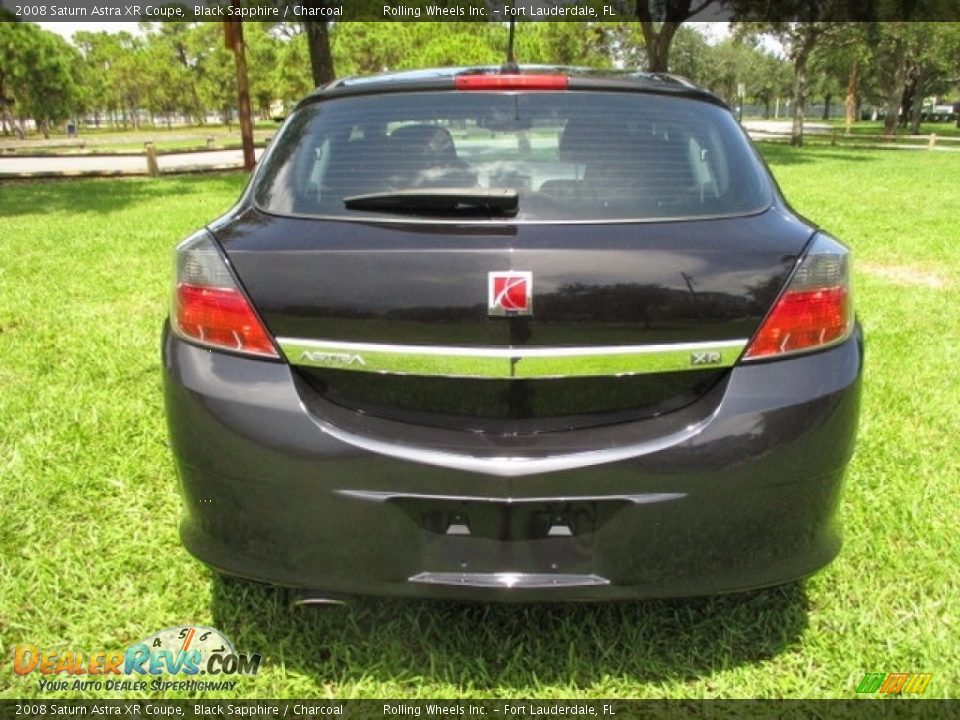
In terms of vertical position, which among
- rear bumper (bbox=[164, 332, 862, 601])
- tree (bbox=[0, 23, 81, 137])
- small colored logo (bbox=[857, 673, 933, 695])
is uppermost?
tree (bbox=[0, 23, 81, 137])

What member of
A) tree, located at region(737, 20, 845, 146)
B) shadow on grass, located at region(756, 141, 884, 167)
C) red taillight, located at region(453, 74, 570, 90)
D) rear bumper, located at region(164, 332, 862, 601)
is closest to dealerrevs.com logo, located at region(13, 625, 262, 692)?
rear bumper, located at region(164, 332, 862, 601)

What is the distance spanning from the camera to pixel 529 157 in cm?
208

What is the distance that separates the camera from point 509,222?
1.83 meters

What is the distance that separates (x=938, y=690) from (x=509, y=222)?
5.47 feet

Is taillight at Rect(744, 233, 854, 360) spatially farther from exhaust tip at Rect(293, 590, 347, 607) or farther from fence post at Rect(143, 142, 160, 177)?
fence post at Rect(143, 142, 160, 177)

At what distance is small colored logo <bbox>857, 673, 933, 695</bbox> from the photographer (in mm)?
2080

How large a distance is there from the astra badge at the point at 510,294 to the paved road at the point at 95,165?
1844 centimetres

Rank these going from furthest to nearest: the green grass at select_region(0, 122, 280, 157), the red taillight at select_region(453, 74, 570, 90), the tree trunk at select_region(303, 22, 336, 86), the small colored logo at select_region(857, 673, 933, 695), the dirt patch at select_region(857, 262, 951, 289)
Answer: the green grass at select_region(0, 122, 280, 157) → the tree trunk at select_region(303, 22, 336, 86) → the dirt patch at select_region(857, 262, 951, 289) → the red taillight at select_region(453, 74, 570, 90) → the small colored logo at select_region(857, 673, 933, 695)

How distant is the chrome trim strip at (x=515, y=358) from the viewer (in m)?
1.74

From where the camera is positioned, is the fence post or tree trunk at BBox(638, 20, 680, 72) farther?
tree trunk at BBox(638, 20, 680, 72)

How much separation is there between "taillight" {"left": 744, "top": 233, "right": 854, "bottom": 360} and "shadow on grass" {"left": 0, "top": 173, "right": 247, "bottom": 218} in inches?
434

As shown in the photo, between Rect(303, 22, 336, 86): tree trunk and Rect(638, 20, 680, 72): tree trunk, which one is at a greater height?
Rect(638, 20, 680, 72): tree trunk

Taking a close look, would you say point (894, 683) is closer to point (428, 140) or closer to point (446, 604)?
point (446, 604)

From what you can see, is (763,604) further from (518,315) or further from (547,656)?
(518,315)
